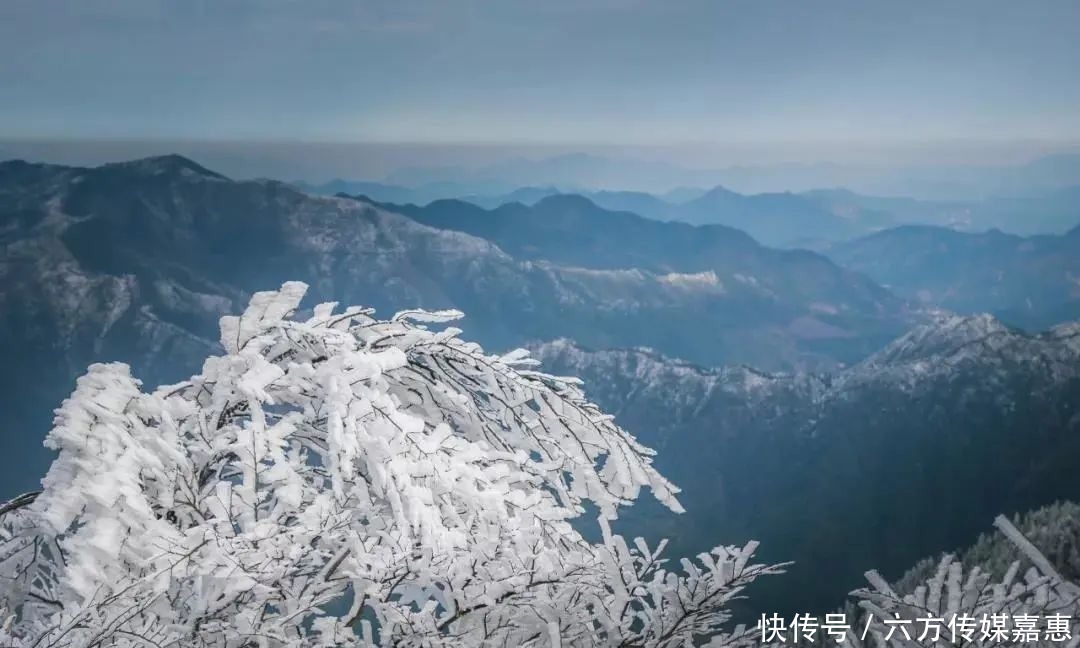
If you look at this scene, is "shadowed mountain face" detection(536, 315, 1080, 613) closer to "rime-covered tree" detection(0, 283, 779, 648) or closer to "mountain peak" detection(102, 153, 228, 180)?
"rime-covered tree" detection(0, 283, 779, 648)

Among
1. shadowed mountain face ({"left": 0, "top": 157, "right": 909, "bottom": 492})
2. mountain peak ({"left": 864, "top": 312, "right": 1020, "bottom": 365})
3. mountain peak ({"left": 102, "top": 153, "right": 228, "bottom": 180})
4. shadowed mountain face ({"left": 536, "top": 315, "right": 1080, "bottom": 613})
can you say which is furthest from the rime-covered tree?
mountain peak ({"left": 102, "top": 153, "right": 228, "bottom": 180})

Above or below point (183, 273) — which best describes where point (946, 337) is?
below

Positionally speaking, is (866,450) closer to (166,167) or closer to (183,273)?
(183,273)

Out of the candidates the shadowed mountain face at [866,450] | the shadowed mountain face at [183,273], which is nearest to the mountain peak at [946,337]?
the shadowed mountain face at [866,450]

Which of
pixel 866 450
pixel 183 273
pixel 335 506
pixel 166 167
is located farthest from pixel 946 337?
pixel 166 167

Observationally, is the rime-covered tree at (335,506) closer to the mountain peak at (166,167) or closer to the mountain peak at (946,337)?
the mountain peak at (946,337)

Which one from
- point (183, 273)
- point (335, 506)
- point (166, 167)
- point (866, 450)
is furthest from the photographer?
point (166, 167)

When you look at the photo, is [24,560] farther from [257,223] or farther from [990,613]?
[257,223]
